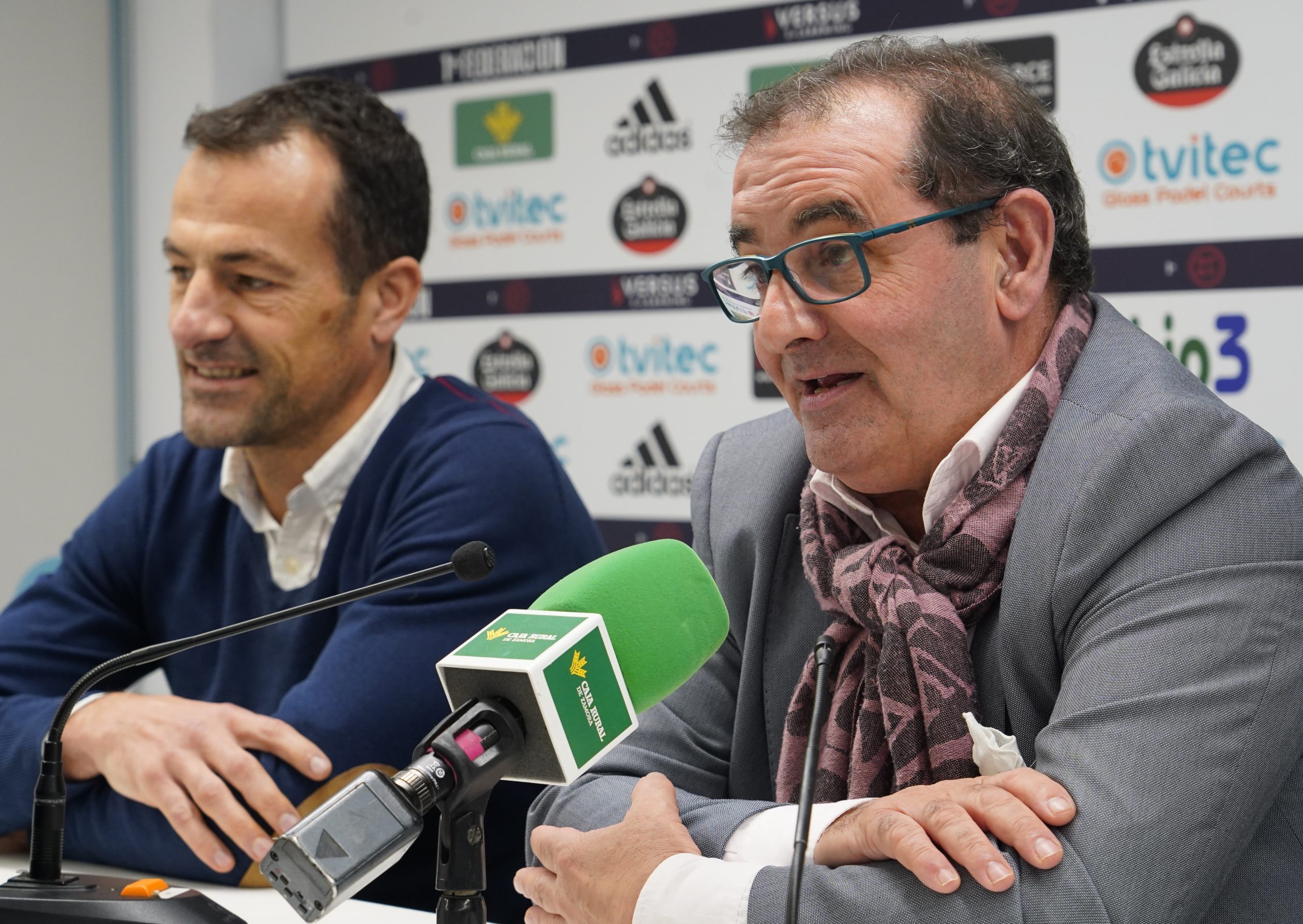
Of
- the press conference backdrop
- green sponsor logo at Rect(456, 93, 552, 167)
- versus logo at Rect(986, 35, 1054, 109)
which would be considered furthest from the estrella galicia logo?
versus logo at Rect(986, 35, 1054, 109)

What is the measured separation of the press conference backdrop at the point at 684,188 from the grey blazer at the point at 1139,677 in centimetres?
154

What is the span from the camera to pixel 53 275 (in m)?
4.23

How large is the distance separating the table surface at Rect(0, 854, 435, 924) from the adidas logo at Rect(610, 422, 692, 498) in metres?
2.13

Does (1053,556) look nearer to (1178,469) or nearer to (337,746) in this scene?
(1178,469)

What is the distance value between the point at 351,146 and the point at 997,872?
1.58m

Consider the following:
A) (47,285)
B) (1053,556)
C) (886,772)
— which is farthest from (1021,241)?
(47,285)

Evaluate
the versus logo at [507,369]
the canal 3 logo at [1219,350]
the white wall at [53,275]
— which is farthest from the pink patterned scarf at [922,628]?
the white wall at [53,275]

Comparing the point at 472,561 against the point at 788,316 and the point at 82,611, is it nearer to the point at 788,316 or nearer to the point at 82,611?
the point at 788,316

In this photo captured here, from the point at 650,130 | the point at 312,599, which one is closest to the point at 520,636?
the point at 312,599

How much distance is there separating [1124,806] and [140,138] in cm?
414

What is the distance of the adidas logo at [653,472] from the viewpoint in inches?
144

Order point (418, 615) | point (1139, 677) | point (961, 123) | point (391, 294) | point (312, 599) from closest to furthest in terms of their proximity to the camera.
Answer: point (1139, 677) → point (961, 123) → point (418, 615) → point (312, 599) → point (391, 294)

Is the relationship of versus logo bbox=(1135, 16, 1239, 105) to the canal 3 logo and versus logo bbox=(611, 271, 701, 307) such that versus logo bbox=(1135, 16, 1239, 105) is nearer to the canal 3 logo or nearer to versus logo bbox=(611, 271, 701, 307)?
the canal 3 logo

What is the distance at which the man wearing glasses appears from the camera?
1.14m
